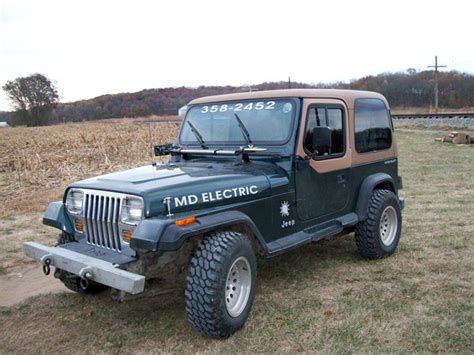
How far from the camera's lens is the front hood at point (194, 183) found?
3.72 m

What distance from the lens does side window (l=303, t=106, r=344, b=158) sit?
14.9 feet

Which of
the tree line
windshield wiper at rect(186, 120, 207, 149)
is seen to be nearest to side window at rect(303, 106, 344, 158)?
windshield wiper at rect(186, 120, 207, 149)

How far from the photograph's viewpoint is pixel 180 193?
149 inches

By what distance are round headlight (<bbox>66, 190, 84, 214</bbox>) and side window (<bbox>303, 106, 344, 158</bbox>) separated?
214 cm

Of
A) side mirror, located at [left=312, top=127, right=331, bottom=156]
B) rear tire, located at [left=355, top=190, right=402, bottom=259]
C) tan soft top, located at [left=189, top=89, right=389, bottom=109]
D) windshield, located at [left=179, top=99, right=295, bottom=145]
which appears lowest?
rear tire, located at [left=355, top=190, right=402, bottom=259]

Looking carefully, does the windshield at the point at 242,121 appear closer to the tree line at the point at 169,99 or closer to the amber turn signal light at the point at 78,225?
the amber turn signal light at the point at 78,225

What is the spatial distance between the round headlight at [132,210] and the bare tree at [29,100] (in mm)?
55302

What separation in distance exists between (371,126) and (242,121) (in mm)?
1812

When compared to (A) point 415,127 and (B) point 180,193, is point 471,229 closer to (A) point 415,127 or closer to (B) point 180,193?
(B) point 180,193

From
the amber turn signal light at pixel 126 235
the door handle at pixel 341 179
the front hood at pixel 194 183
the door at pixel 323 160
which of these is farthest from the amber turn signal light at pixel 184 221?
the door handle at pixel 341 179

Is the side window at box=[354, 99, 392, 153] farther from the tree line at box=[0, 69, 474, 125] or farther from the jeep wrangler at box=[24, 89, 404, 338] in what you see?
the tree line at box=[0, 69, 474, 125]

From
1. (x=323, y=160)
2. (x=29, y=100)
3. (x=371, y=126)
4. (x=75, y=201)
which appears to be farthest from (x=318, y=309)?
(x=29, y=100)

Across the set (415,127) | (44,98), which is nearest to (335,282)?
(415,127)

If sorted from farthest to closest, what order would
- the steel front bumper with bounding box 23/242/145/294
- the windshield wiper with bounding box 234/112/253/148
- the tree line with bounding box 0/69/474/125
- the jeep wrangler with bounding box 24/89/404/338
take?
the tree line with bounding box 0/69/474/125 < the windshield wiper with bounding box 234/112/253/148 < the jeep wrangler with bounding box 24/89/404/338 < the steel front bumper with bounding box 23/242/145/294
